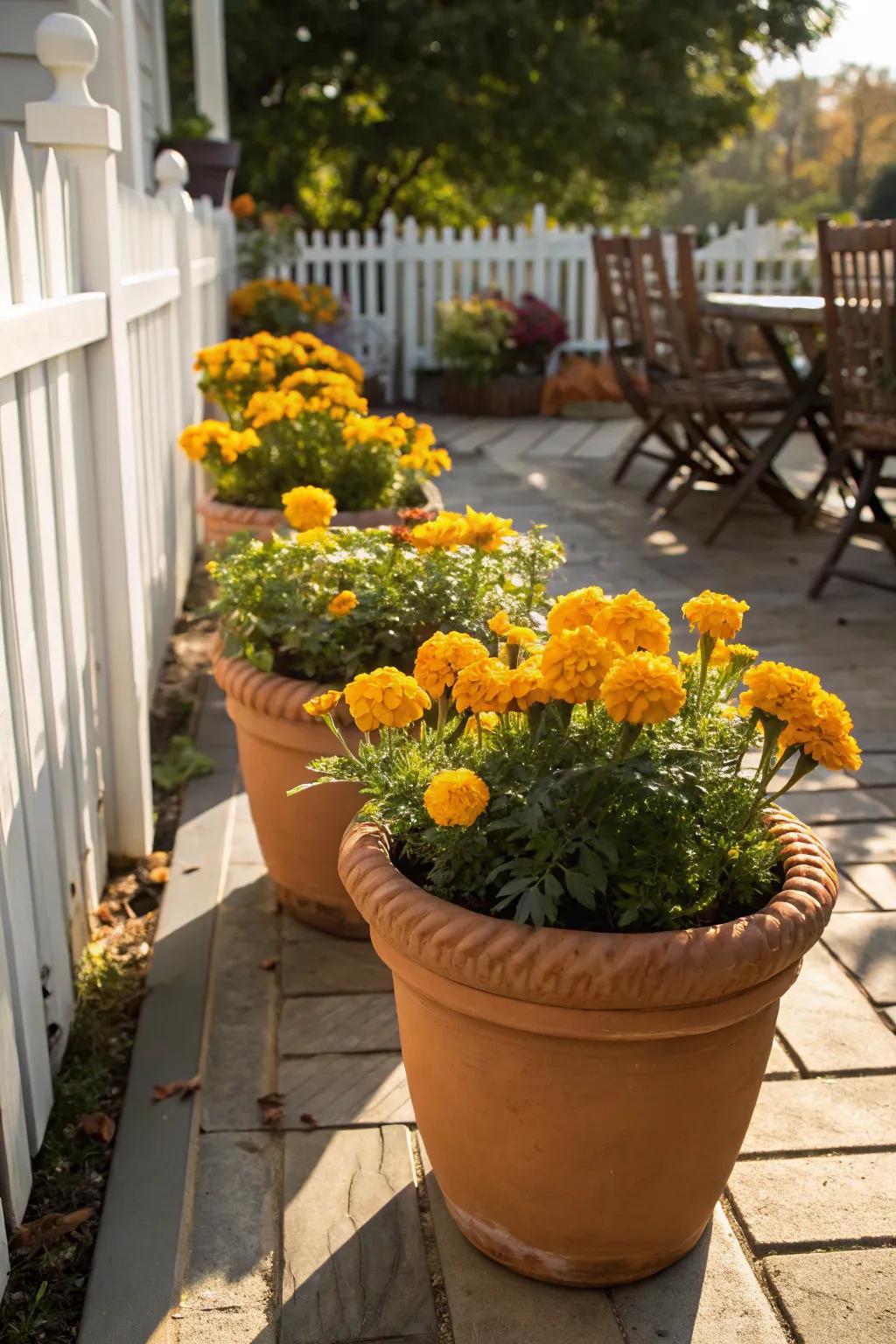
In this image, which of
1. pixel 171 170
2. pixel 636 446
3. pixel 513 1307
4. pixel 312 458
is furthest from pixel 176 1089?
pixel 636 446

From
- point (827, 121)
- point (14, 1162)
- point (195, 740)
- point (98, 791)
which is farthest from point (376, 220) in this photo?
point (827, 121)

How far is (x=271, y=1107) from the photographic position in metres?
2.00

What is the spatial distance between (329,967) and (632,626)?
119 centimetres

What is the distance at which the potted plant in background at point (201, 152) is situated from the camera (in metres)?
6.84

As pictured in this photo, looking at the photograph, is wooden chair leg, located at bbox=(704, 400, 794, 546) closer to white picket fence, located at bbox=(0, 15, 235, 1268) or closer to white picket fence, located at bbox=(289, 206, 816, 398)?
white picket fence, located at bbox=(0, 15, 235, 1268)

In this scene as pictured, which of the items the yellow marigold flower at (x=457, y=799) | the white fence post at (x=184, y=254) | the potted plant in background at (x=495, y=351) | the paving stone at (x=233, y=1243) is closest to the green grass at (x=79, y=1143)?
the paving stone at (x=233, y=1243)

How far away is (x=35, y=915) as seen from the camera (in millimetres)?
1940

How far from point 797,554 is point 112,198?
392 centimetres

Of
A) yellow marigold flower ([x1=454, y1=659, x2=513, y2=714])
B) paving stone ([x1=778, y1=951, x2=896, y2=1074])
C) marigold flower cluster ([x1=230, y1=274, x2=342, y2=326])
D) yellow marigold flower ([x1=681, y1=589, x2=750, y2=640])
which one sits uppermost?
marigold flower cluster ([x1=230, y1=274, x2=342, y2=326])

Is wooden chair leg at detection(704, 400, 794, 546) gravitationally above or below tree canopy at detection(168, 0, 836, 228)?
below

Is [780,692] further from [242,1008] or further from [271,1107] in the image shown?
[242,1008]

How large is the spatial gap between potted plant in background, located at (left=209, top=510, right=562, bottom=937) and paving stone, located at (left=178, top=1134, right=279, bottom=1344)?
627 mm

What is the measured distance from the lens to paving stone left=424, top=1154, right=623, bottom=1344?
5.13ft

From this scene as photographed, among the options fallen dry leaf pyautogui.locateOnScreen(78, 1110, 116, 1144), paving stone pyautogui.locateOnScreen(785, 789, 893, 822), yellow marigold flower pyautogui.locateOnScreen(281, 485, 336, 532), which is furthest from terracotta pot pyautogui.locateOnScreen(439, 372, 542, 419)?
fallen dry leaf pyautogui.locateOnScreen(78, 1110, 116, 1144)
